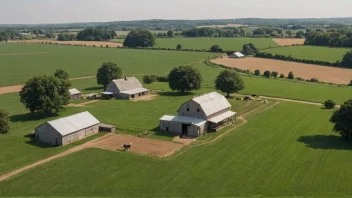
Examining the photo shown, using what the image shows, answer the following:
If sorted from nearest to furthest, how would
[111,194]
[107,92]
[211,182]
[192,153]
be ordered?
1. [111,194]
2. [211,182]
3. [192,153]
4. [107,92]

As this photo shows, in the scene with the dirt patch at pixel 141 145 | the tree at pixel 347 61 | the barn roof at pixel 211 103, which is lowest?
the dirt patch at pixel 141 145

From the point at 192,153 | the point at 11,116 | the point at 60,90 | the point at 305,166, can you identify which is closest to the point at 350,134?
the point at 305,166

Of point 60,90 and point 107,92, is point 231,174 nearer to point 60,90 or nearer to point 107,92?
point 60,90

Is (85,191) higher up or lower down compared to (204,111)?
lower down

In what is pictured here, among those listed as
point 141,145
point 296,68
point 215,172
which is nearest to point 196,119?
point 141,145

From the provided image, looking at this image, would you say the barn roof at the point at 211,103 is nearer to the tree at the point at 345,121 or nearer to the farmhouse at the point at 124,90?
the tree at the point at 345,121

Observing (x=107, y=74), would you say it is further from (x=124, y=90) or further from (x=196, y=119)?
(x=196, y=119)

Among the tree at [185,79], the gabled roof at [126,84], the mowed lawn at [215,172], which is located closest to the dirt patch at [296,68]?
the tree at [185,79]
